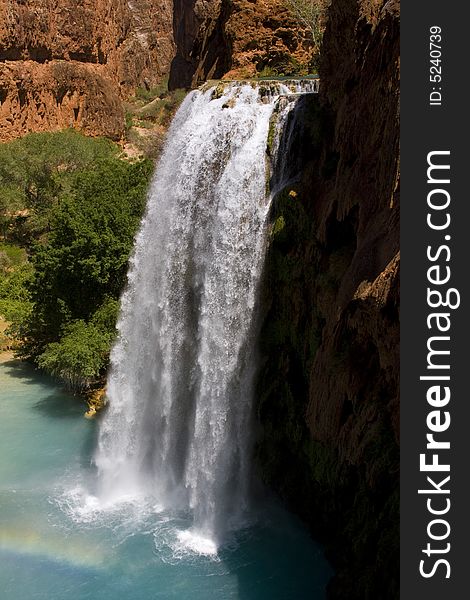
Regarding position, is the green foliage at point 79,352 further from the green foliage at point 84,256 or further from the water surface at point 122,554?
the water surface at point 122,554

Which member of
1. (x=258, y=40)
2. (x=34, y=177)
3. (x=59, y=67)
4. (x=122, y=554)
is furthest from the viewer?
(x=59, y=67)

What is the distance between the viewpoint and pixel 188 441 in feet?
43.5

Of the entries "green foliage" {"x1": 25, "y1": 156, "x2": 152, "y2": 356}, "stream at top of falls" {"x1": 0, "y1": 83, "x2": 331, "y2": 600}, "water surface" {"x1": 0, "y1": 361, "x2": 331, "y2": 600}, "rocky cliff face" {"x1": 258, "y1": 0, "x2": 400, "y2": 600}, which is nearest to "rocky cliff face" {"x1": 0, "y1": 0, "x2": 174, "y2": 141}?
"green foliage" {"x1": 25, "y1": 156, "x2": 152, "y2": 356}

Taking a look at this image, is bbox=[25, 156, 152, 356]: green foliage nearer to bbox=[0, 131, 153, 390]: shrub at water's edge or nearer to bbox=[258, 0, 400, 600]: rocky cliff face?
bbox=[0, 131, 153, 390]: shrub at water's edge

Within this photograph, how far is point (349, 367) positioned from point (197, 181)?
18.3 ft

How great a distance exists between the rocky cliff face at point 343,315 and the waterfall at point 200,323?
0.53m

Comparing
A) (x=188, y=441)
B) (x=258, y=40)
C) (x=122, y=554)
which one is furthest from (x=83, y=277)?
(x=122, y=554)

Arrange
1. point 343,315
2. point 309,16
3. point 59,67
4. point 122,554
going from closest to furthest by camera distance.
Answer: point 343,315
point 122,554
point 309,16
point 59,67

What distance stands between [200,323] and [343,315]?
3.98m

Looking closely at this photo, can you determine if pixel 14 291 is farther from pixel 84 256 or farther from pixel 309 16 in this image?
pixel 309 16

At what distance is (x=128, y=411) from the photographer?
14.5m

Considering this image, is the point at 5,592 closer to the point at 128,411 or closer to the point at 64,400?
the point at 128,411

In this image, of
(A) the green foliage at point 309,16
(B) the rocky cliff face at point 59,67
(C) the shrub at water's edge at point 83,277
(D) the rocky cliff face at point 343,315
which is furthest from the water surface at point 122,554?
(B) the rocky cliff face at point 59,67

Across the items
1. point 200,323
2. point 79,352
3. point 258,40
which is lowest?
point 200,323
